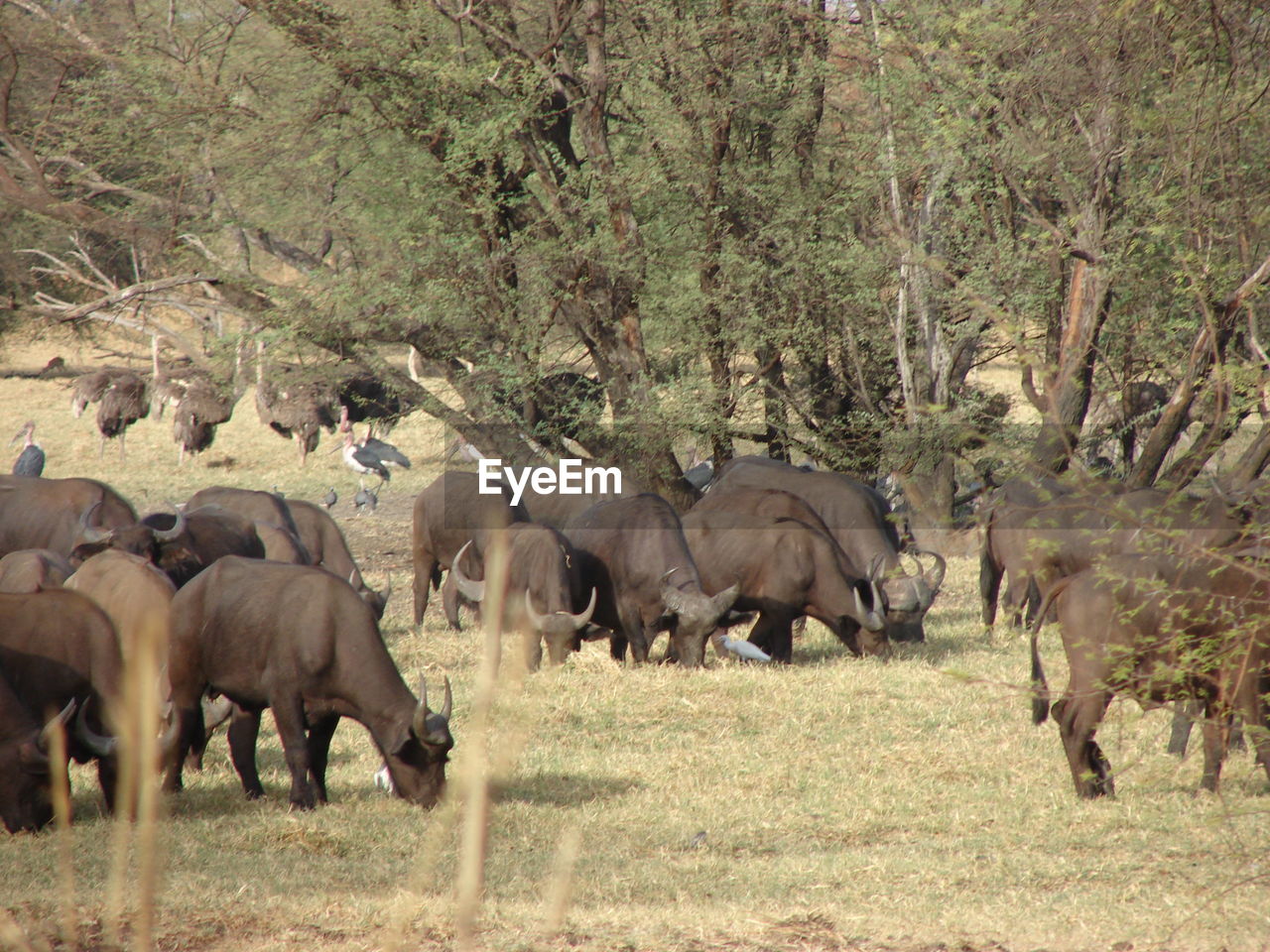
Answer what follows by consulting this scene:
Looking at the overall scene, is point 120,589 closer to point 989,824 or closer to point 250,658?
point 250,658

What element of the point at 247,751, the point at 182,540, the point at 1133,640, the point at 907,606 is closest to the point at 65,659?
the point at 247,751

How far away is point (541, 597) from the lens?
1194 centimetres

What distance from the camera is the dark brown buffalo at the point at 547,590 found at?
1153 centimetres

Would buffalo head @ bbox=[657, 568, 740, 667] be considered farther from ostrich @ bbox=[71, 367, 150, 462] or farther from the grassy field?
ostrich @ bbox=[71, 367, 150, 462]

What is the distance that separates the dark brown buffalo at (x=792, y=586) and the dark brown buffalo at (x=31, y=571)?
5384mm

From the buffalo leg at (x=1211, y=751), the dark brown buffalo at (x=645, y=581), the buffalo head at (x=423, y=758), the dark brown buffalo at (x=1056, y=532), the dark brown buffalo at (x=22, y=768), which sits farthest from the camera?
the dark brown buffalo at (x=645, y=581)

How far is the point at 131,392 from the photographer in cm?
2889

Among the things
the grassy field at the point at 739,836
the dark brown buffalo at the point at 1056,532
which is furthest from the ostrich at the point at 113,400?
the dark brown buffalo at the point at 1056,532

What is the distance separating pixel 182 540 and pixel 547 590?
116 inches

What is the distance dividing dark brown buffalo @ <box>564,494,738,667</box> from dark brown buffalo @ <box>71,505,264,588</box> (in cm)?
289

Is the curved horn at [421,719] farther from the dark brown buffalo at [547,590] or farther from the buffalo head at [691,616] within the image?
the buffalo head at [691,616]

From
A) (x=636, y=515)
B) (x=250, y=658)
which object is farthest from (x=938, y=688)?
(x=250, y=658)

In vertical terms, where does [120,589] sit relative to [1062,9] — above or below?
below

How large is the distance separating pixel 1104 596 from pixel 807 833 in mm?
2092
